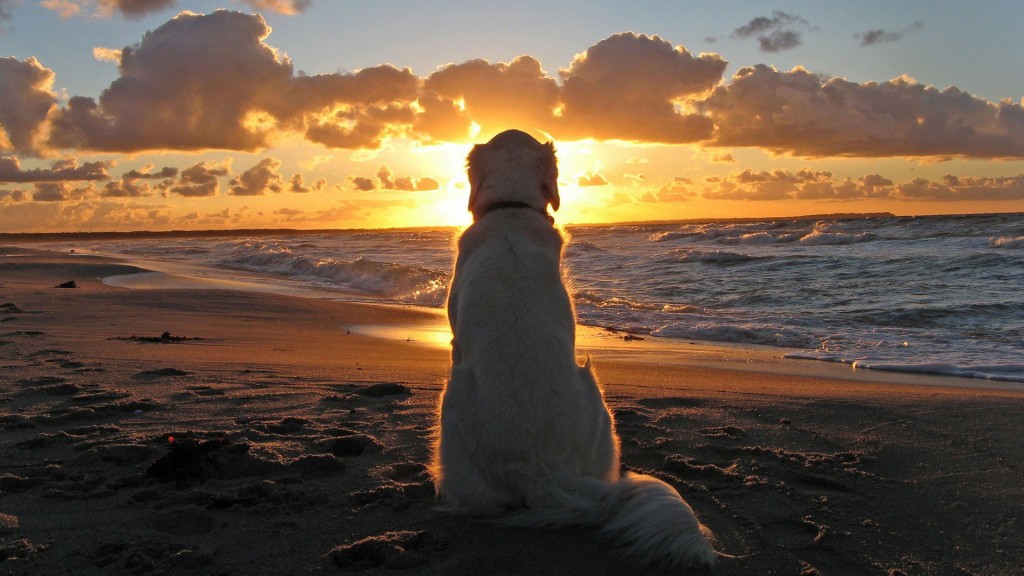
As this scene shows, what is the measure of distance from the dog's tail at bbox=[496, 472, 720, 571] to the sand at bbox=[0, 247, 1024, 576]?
0.24ft

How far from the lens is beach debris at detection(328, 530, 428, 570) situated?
3.01 m

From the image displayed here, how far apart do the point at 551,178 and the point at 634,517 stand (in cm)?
232

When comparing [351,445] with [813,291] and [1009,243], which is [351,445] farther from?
[1009,243]

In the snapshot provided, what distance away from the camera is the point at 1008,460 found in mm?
4355

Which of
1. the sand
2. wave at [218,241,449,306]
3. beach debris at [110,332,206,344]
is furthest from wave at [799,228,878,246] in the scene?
beach debris at [110,332,206,344]

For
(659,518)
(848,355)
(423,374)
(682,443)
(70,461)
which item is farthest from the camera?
(848,355)

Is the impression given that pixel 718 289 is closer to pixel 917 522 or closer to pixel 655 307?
pixel 655 307

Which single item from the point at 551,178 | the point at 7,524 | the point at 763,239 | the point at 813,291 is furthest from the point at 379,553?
the point at 763,239

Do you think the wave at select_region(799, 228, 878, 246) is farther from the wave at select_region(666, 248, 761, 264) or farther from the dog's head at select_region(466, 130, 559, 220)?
the dog's head at select_region(466, 130, 559, 220)

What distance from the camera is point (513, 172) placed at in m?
4.49

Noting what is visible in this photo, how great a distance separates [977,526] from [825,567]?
97 cm

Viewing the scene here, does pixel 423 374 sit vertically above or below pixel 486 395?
below

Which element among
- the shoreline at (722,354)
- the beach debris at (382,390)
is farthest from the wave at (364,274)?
the beach debris at (382,390)

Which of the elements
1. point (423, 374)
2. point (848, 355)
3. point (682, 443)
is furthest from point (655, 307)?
point (682, 443)
